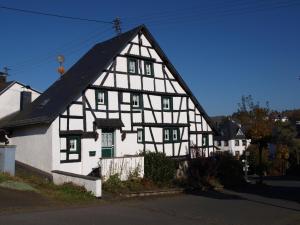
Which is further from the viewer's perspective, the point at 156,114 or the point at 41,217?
the point at 156,114

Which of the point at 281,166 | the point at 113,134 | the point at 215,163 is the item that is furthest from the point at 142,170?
the point at 281,166

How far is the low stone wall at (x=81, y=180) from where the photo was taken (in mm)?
17734

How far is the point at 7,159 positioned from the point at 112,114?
693 cm

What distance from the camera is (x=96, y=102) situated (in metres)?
24.2

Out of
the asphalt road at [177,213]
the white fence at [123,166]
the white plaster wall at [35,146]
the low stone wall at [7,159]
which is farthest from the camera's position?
the white plaster wall at [35,146]

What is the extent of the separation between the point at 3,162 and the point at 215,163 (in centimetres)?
1221

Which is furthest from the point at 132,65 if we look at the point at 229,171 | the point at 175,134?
the point at 229,171

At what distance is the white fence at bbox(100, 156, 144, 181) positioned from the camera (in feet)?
68.7

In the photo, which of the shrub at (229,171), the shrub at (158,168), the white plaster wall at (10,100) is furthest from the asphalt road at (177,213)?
the white plaster wall at (10,100)

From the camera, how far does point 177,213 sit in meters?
14.9

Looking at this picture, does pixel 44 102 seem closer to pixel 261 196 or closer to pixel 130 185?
pixel 130 185

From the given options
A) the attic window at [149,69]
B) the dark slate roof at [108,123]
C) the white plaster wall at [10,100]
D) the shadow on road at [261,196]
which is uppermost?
the attic window at [149,69]

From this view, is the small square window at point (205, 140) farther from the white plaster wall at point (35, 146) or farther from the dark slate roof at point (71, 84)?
the white plaster wall at point (35, 146)

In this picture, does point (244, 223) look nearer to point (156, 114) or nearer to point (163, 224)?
point (163, 224)
